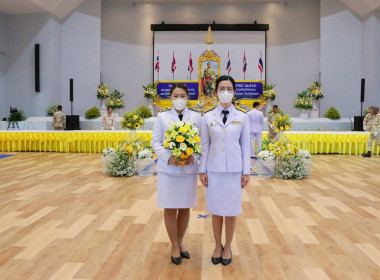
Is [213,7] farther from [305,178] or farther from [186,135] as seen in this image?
[186,135]

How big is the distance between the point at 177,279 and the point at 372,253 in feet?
5.97

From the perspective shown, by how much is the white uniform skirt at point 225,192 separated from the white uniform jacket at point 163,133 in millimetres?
197

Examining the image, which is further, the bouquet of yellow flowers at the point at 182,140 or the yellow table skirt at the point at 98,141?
the yellow table skirt at the point at 98,141

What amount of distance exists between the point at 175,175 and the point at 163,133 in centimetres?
38

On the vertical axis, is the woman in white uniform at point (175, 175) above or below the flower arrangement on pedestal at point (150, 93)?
below

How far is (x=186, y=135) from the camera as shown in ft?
9.04

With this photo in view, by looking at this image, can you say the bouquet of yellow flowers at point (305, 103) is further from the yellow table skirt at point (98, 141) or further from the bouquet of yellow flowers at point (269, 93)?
the yellow table skirt at point (98, 141)

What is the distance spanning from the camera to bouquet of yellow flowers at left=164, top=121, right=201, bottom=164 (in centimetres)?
275

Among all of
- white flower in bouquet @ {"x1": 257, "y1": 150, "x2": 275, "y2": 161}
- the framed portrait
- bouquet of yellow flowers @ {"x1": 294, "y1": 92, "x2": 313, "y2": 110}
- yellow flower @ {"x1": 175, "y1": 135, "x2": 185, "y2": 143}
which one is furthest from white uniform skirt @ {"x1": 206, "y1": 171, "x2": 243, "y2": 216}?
the framed portrait

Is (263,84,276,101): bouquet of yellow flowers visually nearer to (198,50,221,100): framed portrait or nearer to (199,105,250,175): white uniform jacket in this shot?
(198,50,221,100): framed portrait

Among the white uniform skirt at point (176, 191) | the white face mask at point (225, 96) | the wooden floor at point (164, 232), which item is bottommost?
the wooden floor at point (164, 232)

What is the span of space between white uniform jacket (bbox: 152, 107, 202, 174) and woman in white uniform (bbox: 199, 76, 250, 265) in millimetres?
89

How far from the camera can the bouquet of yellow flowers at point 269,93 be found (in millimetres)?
15836

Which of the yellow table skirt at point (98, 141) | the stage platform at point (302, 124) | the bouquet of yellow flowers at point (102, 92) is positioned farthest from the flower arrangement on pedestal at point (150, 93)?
the yellow table skirt at point (98, 141)
